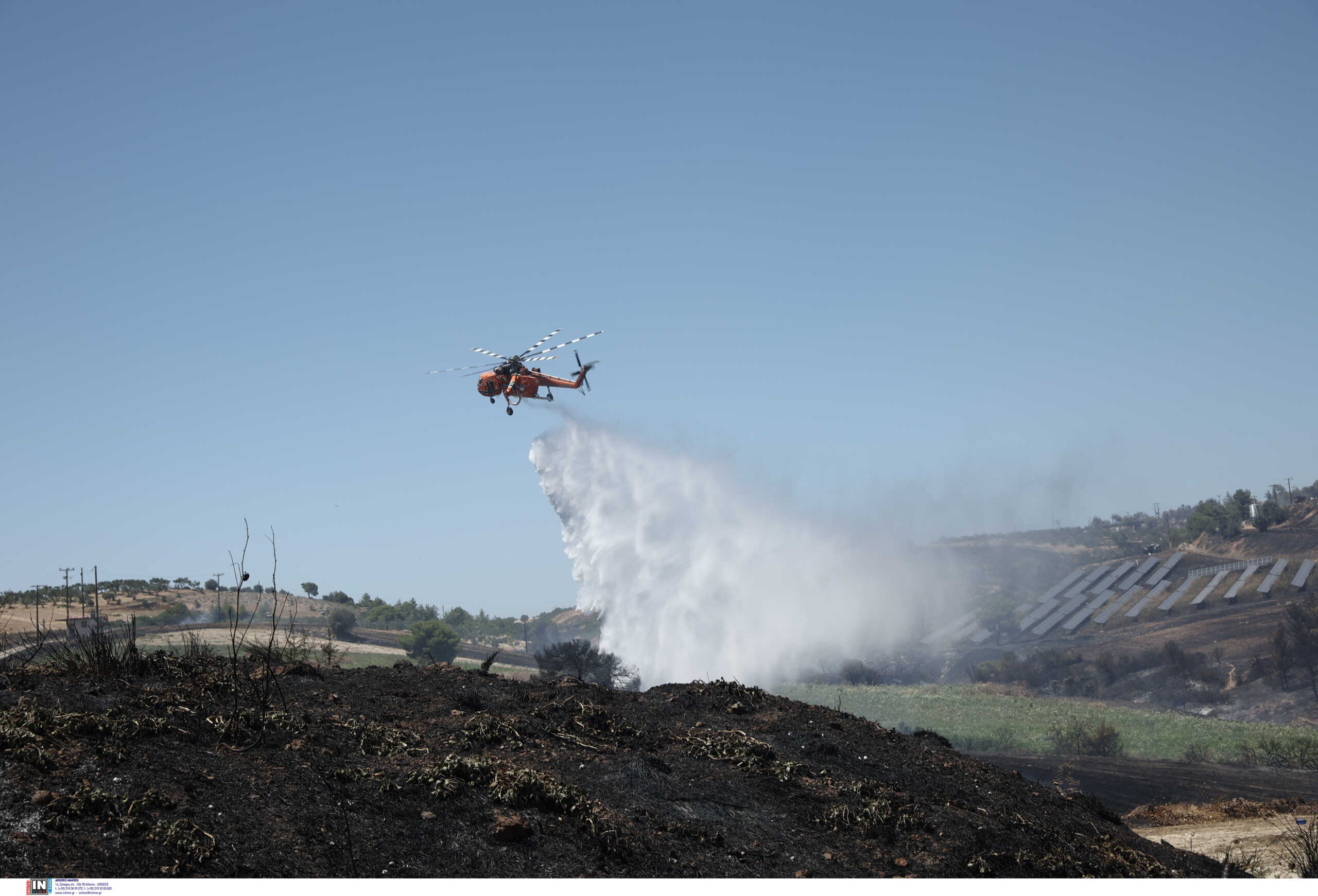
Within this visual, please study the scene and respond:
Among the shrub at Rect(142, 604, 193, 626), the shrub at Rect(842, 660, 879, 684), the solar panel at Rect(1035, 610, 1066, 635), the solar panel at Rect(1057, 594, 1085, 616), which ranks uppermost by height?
the shrub at Rect(142, 604, 193, 626)

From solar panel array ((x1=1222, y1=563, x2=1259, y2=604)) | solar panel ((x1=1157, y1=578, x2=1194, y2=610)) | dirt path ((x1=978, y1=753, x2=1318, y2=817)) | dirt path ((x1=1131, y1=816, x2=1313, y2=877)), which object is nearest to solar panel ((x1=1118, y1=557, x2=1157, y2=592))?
solar panel ((x1=1157, y1=578, x2=1194, y2=610))

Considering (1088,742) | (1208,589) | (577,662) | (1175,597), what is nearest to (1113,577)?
(1175,597)

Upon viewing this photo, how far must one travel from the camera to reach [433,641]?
7194 centimetres

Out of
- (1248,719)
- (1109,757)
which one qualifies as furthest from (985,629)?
(1109,757)

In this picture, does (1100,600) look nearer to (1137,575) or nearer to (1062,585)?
(1137,575)

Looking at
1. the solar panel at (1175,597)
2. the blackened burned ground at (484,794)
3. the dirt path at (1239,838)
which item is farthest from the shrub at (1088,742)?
the solar panel at (1175,597)

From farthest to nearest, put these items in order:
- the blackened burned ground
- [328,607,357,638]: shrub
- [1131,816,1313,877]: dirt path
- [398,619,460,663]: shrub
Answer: [328,607,357,638]: shrub < [398,619,460,663]: shrub < [1131,816,1313,877]: dirt path < the blackened burned ground

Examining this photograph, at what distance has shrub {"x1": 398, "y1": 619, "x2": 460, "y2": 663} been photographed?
232 ft

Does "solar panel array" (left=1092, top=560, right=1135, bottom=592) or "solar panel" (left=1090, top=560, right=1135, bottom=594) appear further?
"solar panel array" (left=1092, top=560, right=1135, bottom=592)

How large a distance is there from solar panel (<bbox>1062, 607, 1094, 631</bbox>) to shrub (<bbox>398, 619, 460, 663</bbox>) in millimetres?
66693

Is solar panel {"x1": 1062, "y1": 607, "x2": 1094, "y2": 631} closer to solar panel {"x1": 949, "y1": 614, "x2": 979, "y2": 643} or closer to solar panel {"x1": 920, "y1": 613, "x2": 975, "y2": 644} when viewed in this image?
solar panel {"x1": 949, "y1": 614, "x2": 979, "y2": 643}

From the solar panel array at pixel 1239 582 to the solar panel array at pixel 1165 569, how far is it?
31.5 ft

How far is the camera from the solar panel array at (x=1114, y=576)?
346 ft
